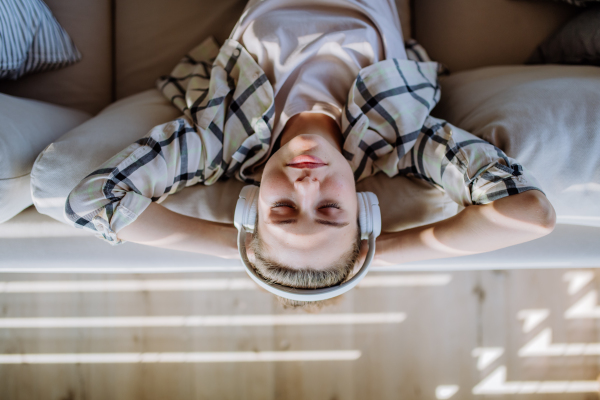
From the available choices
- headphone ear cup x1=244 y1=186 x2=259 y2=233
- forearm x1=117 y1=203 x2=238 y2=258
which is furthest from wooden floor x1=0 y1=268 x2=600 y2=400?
headphone ear cup x1=244 y1=186 x2=259 y2=233

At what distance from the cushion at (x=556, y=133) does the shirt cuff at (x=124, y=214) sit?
842 mm

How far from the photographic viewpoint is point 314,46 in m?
0.94

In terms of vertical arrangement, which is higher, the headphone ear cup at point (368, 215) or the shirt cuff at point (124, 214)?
the headphone ear cup at point (368, 215)

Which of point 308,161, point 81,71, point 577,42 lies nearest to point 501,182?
point 308,161

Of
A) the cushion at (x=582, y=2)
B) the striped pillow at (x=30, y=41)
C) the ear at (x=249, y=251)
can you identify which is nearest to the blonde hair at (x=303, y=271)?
the ear at (x=249, y=251)

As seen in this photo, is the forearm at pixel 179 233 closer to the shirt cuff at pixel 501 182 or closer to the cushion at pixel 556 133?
the shirt cuff at pixel 501 182

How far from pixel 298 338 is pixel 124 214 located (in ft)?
2.75

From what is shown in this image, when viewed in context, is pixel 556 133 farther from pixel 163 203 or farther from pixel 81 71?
pixel 81 71

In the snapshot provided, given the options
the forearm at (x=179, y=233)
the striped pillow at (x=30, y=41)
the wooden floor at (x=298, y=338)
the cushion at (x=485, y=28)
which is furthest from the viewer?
the wooden floor at (x=298, y=338)

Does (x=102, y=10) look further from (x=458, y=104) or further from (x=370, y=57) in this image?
(x=458, y=104)

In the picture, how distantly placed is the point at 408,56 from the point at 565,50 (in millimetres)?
473

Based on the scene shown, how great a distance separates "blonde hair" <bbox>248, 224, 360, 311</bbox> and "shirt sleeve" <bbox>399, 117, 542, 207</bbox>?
0.84 ft

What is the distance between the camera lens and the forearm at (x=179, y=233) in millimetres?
802

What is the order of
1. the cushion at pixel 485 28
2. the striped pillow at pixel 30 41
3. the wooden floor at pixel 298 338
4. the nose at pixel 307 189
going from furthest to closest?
the wooden floor at pixel 298 338
the cushion at pixel 485 28
the striped pillow at pixel 30 41
the nose at pixel 307 189
